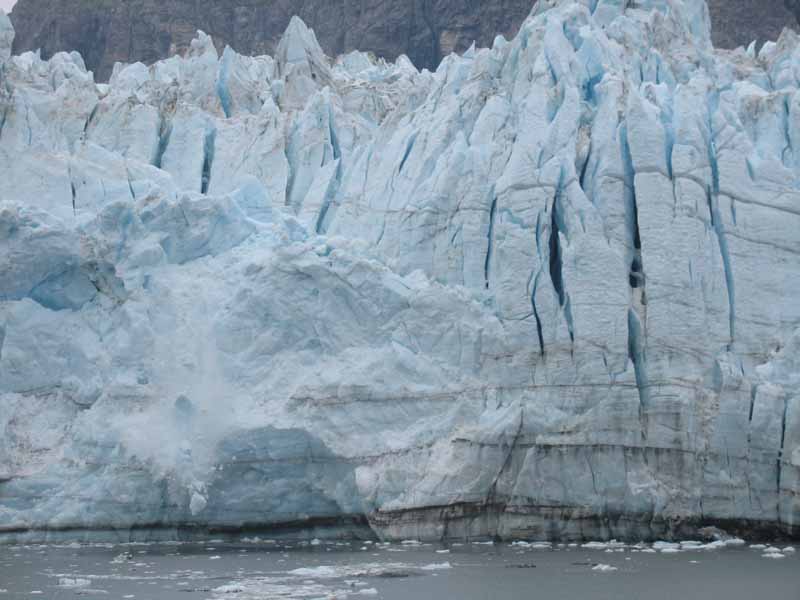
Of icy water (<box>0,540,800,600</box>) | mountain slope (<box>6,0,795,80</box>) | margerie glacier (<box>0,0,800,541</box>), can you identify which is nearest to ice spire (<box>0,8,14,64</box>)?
margerie glacier (<box>0,0,800,541</box>)

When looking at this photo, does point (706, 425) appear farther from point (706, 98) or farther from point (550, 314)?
point (706, 98)

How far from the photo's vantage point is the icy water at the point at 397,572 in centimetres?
1218

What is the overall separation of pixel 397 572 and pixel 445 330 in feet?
14.5

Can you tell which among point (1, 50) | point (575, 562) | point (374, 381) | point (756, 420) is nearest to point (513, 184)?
point (374, 381)

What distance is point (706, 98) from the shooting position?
18.7 meters

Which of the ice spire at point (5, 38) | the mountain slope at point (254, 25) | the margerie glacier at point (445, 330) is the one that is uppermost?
the mountain slope at point (254, 25)

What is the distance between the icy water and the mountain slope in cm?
2313

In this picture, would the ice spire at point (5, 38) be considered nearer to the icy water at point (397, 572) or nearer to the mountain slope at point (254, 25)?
the icy water at point (397, 572)

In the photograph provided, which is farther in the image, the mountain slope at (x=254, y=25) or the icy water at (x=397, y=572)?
the mountain slope at (x=254, y=25)

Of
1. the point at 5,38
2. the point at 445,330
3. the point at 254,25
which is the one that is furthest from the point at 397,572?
the point at 254,25

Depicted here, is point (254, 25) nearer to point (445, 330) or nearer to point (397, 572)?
point (445, 330)

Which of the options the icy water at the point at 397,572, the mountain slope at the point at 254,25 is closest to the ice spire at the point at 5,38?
the icy water at the point at 397,572

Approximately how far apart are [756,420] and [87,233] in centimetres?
900

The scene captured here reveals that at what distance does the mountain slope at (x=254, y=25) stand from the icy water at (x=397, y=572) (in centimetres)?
2313
